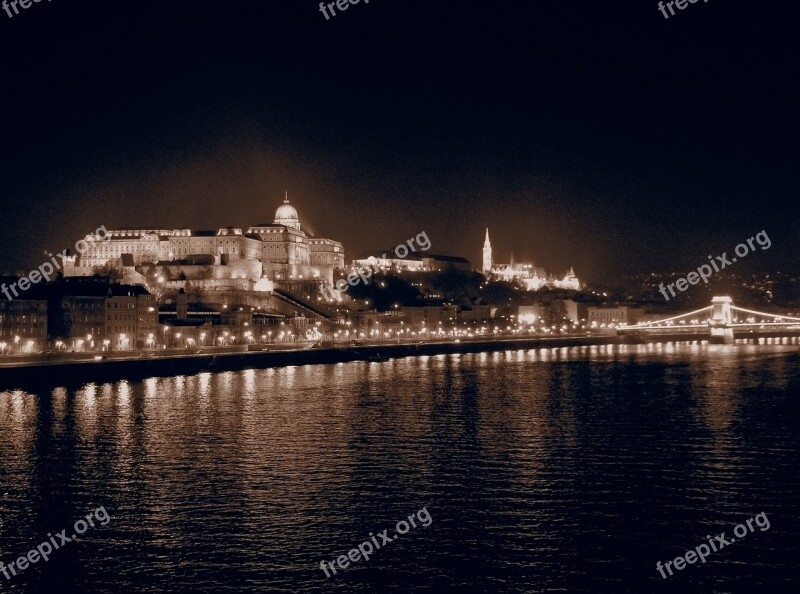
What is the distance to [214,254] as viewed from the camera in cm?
7188

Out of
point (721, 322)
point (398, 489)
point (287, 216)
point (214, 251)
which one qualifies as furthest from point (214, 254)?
point (398, 489)

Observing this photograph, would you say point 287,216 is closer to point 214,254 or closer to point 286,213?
point 286,213

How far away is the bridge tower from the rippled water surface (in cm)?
5152

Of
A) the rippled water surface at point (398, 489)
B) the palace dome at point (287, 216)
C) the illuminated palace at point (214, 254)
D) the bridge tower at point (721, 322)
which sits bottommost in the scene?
the rippled water surface at point (398, 489)

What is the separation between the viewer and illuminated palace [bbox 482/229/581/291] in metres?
110

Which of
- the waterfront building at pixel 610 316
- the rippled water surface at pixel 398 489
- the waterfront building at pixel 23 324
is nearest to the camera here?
the rippled water surface at pixel 398 489

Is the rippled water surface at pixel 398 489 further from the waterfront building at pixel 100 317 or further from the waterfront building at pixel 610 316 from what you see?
the waterfront building at pixel 610 316

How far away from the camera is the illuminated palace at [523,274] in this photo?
110 m

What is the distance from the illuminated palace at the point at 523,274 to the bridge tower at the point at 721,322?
2652 cm

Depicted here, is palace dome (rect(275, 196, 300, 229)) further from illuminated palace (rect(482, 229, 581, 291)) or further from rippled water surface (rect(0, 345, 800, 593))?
rippled water surface (rect(0, 345, 800, 593))

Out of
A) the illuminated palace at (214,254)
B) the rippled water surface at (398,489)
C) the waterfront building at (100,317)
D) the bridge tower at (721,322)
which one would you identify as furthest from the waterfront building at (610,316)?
the rippled water surface at (398,489)

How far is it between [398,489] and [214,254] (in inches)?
2288

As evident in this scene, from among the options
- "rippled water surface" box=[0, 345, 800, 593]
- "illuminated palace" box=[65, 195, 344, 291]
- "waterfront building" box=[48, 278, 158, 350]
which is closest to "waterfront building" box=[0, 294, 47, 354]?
"waterfront building" box=[48, 278, 158, 350]

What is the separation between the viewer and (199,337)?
48.8m
